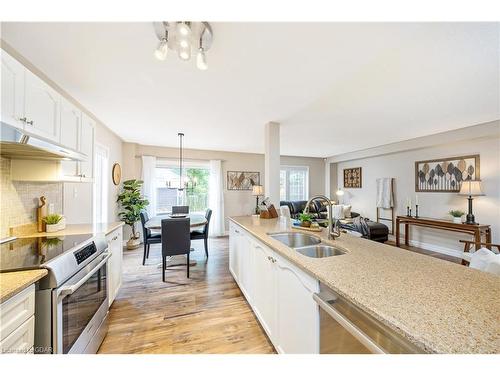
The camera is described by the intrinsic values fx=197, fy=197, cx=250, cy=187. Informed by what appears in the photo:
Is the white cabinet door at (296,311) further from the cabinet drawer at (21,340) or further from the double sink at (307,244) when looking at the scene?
Result: the cabinet drawer at (21,340)

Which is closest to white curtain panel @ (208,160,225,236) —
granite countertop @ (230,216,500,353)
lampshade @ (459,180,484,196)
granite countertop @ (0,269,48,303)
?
granite countertop @ (230,216,500,353)

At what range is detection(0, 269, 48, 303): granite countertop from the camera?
0.79 meters

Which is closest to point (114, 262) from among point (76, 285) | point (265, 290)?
point (76, 285)

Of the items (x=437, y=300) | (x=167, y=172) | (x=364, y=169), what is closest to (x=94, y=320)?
(x=437, y=300)

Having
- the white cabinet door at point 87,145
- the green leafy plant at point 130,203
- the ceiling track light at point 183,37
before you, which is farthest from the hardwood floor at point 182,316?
the ceiling track light at point 183,37

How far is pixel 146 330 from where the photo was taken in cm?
180

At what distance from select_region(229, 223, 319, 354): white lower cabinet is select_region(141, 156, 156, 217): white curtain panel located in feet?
11.7

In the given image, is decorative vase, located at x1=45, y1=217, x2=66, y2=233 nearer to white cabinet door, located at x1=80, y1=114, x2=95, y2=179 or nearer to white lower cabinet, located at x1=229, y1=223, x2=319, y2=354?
white cabinet door, located at x1=80, y1=114, x2=95, y2=179

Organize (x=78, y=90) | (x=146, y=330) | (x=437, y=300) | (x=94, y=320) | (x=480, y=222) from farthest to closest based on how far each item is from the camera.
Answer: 1. (x=480, y=222)
2. (x=78, y=90)
3. (x=146, y=330)
4. (x=94, y=320)
5. (x=437, y=300)

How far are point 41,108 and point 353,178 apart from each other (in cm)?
690
